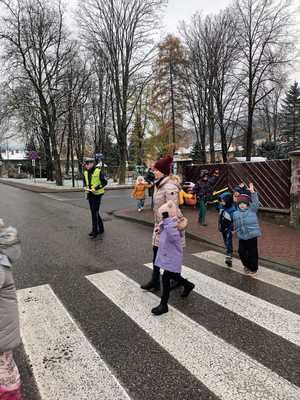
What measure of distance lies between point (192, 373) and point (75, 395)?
3.25 feet

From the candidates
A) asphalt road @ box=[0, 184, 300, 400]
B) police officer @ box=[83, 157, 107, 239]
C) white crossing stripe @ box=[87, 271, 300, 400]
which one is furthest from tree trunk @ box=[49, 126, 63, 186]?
white crossing stripe @ box=[87, 271, 300, 400]

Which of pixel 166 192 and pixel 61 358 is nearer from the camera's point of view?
pixel 61 358

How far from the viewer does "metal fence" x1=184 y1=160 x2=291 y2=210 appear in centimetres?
910

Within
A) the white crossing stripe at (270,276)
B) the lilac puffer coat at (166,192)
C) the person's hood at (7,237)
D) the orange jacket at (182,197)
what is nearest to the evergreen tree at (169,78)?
the white crossing stripe at (270,276)

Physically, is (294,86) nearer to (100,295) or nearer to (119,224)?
(119,224)

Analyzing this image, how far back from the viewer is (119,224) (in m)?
9.84

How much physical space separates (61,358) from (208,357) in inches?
54.7

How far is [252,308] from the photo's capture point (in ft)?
12.9

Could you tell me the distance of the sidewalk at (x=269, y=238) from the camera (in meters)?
6.05

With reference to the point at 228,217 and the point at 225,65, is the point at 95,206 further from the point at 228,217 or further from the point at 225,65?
the point at 225,65

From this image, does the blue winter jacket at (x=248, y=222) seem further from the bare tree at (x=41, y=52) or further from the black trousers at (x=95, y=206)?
the bare tree at (x=41, y=52)

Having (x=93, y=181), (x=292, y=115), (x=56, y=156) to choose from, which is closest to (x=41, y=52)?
(x=56, y=156)

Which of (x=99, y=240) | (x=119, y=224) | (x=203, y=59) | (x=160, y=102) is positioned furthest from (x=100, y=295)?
(x=160, y=102)

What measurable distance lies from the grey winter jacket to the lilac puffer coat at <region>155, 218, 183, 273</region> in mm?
1840
